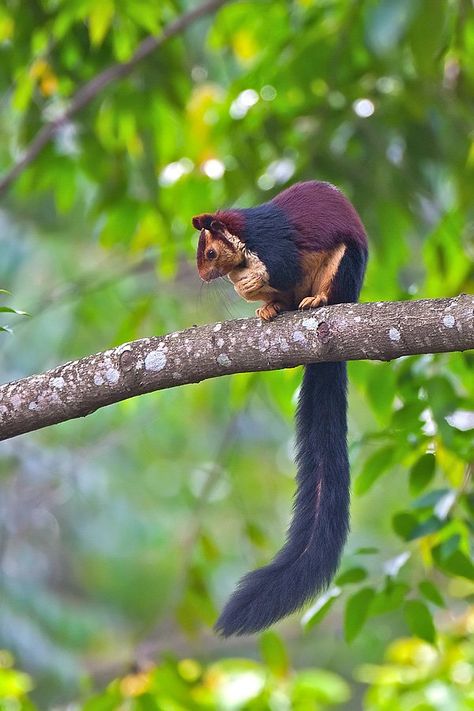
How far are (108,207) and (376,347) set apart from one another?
7.40 feet

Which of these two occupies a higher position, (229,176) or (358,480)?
(229,176)

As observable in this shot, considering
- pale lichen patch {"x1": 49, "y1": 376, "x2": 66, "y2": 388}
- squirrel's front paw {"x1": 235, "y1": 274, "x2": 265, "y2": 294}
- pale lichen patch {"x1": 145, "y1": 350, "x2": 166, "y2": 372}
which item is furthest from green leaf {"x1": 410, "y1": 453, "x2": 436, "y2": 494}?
pale lichen patch {"x1": 49, "y1": 376, "x2": 66, "y2": 388}

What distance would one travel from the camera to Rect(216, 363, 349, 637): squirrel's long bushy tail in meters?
2.14

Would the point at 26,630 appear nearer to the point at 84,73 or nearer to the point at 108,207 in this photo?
the point at 108,207

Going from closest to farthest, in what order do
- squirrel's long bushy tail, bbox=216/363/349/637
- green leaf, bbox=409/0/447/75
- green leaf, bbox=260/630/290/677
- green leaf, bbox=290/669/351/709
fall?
squirrel's long bushy tail, bbox=216/363/349/637
green leaf, bbox=409/0/447/75
green leaf, bbox=260/630/290/677
green leaf, bbox=290/669/351/709

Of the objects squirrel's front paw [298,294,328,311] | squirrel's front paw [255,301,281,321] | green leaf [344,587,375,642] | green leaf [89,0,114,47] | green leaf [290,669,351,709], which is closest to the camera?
squirrel's front paw [255,301,281,321]

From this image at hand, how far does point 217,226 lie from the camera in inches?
96.0

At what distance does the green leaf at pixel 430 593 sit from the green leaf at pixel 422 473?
0.78 feet

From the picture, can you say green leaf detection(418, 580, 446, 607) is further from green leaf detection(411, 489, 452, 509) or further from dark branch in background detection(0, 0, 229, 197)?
dark branch in background detection(0, 0, 229, 197)

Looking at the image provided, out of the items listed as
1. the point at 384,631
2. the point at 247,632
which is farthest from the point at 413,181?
the point at 384,631

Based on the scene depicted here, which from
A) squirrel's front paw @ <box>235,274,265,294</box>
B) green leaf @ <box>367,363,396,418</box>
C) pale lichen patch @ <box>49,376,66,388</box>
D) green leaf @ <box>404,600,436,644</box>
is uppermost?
squirrel's front paw @ <box>235,274,265,294</box>

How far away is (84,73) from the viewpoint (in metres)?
4.11

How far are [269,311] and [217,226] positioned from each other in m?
0.25

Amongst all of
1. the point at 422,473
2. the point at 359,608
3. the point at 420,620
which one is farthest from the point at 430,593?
the point at 422,473
